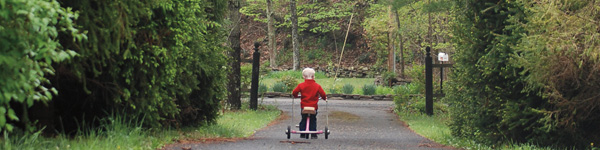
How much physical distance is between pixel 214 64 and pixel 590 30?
5.54 meters

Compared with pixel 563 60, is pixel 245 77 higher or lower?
lower

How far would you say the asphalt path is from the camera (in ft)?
29.6

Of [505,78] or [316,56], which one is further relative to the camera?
[316,56]

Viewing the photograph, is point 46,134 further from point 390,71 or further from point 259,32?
point 259,32

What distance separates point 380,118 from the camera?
2025 centimetres

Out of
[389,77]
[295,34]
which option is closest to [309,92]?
[389,77]

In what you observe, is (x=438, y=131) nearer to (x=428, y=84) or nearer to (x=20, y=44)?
(x=428, y=84)

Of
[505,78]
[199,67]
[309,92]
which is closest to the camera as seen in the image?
[505,78]

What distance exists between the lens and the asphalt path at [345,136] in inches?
355

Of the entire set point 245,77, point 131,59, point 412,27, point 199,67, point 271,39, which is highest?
point 412,27

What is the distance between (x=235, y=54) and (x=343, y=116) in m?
3.46

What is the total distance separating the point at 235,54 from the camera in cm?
2092

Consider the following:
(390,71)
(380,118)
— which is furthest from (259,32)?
(380,118)

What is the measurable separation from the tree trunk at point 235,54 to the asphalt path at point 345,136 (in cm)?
151
